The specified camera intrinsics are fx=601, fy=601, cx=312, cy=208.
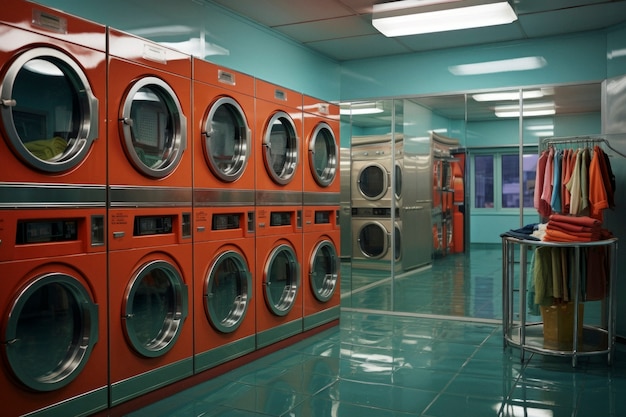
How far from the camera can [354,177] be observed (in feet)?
21.7

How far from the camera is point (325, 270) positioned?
5.83 metres

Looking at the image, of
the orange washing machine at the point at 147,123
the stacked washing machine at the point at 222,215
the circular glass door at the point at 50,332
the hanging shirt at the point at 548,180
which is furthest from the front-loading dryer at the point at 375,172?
the circular glass door at the point at 50,332

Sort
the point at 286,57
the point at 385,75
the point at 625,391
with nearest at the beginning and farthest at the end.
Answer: the point at 625,391 → the point at 286,57 → the point at 385,75

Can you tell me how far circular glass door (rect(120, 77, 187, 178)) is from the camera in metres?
3.37

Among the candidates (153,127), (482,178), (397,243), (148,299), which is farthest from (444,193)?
(148,299)

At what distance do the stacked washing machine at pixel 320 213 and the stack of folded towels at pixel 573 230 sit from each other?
6.49 feet

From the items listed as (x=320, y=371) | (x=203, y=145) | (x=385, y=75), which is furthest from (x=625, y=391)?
(x=385, y=75)

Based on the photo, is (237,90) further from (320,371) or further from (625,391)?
(625,391)

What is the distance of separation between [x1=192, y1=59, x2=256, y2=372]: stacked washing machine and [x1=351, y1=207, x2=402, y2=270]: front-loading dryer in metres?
2.28

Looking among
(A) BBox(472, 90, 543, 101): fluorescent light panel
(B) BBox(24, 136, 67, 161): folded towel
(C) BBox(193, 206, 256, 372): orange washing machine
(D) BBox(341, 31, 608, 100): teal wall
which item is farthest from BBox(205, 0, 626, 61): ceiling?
(B) BBox(24, 136, 67, 161): folded towel

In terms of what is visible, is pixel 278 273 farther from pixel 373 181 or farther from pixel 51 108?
pixel 51 108

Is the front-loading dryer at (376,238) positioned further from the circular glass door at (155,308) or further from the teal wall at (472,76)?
the circular glass door at (155,308)

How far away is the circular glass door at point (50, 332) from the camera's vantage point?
107 inches

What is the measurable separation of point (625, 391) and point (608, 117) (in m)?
2.56
